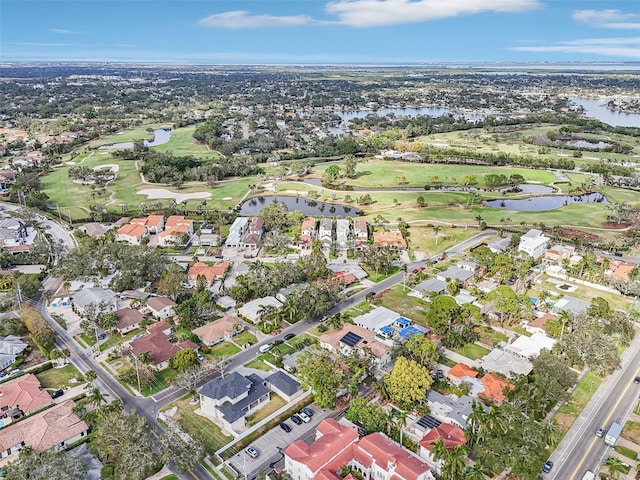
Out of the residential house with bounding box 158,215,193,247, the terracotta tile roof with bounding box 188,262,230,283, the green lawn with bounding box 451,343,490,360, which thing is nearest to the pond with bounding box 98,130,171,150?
the residential house with bounding box 158,215,193,247

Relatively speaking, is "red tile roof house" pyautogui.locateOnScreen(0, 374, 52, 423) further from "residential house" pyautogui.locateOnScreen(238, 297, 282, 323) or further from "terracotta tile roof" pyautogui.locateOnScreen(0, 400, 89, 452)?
"residential house" pyautogui.locateOnScreen(238, 297, 282, 323)

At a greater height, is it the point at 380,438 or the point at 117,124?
the point at 117,124

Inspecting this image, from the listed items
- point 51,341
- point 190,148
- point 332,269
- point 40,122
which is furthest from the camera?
point 40,122

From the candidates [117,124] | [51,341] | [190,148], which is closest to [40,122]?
[117,124]

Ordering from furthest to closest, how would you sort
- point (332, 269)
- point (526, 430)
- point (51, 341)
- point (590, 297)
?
point (332, 269), point (590, 297), point (51, 341), point (526, 430)

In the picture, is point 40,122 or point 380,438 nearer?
point 380,438

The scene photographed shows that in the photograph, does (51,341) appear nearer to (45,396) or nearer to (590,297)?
(45,396)

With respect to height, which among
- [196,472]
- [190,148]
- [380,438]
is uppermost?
[190,148]
